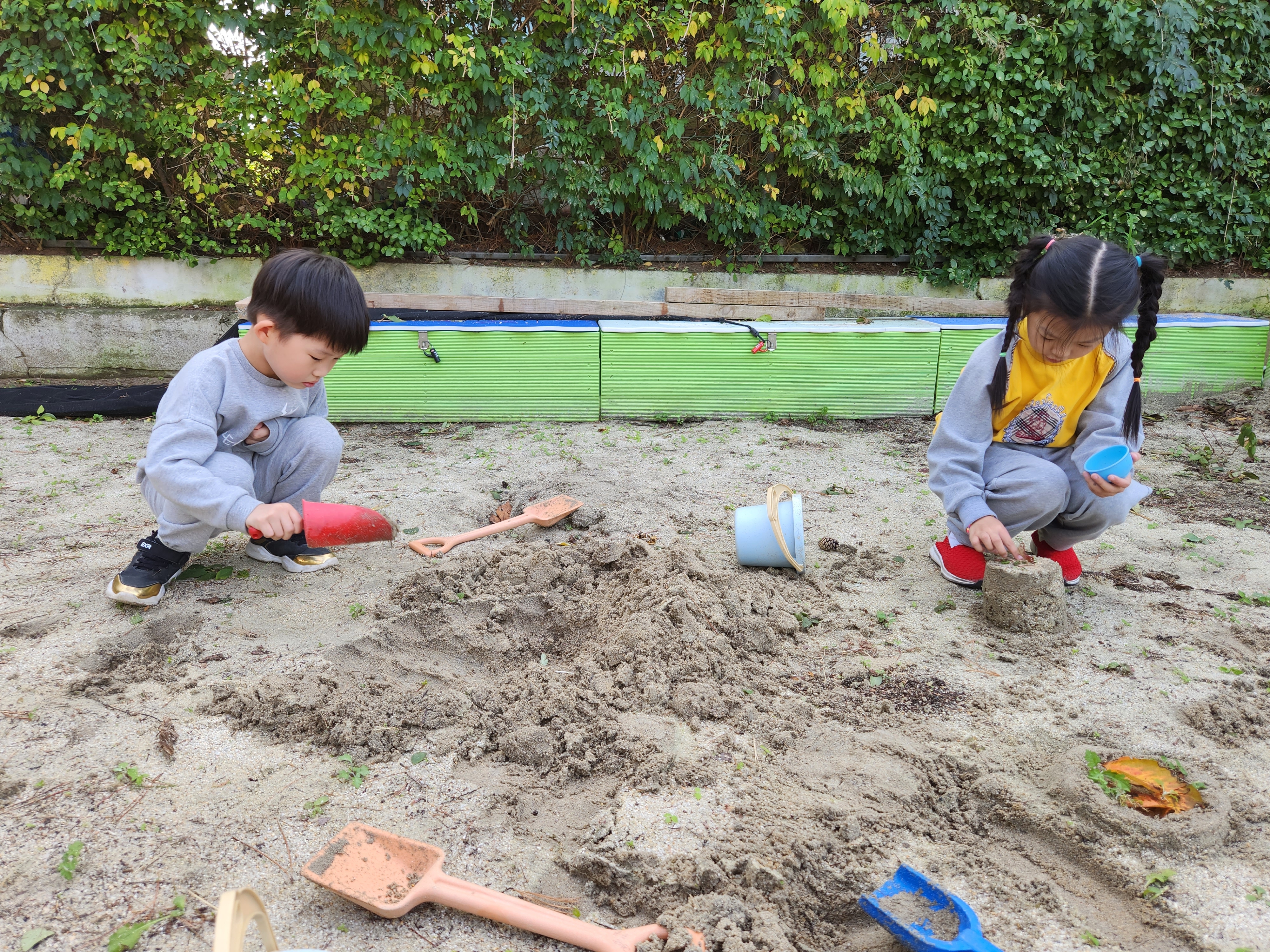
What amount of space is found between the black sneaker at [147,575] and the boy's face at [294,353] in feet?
1.90

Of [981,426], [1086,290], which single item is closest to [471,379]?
[981,426]

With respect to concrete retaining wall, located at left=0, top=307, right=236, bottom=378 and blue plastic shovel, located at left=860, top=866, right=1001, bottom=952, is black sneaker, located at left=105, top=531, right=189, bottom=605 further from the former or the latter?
concrete retaining wall, located at left=0, top=307, right=236, bottom=378

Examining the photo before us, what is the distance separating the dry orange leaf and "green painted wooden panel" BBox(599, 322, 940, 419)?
2.93 metres

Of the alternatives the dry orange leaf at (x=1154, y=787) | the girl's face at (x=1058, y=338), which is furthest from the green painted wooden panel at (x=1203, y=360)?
the dry orange leaf at (x=1154, y=787)

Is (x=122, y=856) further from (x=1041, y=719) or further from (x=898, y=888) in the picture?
(x=1041, y=719)

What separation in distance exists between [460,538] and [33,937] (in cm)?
149

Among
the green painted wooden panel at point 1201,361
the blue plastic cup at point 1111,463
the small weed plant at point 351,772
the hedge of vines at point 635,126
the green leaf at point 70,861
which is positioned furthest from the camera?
the hedge of vines at point 635,126

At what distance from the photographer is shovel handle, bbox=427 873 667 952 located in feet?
3.84

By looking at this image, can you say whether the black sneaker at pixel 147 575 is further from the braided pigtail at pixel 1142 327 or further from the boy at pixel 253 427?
the braided pigtail at pixel 1142 327

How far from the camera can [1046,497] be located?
7.50 feet

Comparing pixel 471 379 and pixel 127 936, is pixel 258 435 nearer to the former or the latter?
pixel 127 936

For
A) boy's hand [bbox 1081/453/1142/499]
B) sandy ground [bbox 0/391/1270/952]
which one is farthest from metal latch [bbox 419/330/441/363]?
boy's hand [bbox 1081/453/1142/499]

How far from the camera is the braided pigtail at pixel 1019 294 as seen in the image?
7.14 feet

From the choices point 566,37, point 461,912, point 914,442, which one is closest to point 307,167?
point 566,37
